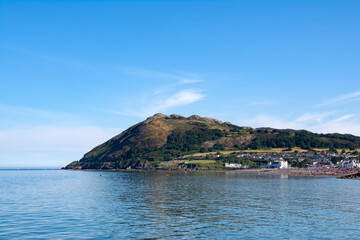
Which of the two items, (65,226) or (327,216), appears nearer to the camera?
(65,226)

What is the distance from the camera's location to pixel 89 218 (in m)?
50.3

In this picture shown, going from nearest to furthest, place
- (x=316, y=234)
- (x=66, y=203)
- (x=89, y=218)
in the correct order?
(x=316, y=234) → (x=89, y=218) → (x=66, y=203)

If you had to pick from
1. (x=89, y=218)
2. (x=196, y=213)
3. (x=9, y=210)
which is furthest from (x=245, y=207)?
(x=9, y=210)

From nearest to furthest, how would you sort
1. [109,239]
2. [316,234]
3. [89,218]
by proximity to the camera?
[109,239]
[316,234]
[89,218]

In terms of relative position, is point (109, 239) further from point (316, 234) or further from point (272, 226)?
point (316, 234)

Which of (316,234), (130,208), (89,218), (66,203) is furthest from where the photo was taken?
(66,203)

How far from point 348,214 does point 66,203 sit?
54.6 meters

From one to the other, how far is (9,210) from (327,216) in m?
55.4

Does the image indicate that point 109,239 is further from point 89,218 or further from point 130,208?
point 130,208

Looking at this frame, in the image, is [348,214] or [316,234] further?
[348,214]

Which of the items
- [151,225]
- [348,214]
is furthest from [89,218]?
[348,214]

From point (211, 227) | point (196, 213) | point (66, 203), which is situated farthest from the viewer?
point (66, 203)

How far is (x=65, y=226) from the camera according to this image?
4412 centimetres

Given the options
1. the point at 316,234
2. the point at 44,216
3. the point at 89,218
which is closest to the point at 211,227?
the point at 316,234
